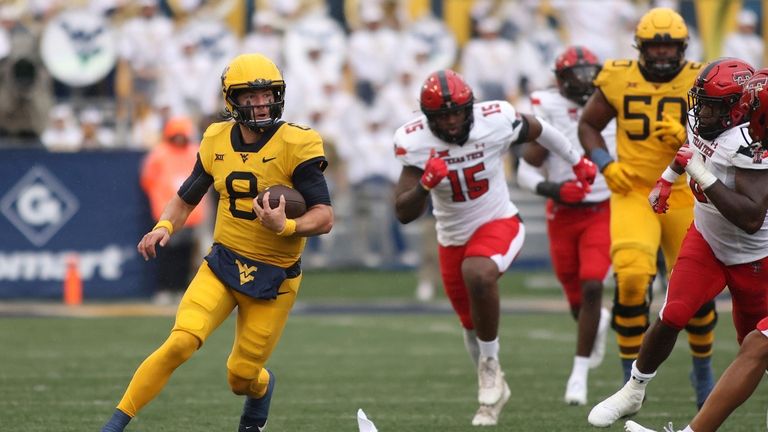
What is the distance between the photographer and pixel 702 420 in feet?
18.9

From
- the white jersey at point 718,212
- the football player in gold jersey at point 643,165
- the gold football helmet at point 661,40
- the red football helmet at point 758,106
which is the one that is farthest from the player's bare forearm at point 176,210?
the gold football helmet at point 661,40

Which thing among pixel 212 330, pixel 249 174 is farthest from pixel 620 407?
pixel 249 174

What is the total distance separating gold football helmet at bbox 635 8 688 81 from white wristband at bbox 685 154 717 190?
1.77m

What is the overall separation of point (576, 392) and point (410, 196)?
158 cm

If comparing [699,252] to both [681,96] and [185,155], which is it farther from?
[185,155]

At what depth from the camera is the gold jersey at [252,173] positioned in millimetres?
6492

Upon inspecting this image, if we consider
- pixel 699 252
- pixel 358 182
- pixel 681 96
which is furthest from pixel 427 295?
pixel 699 252

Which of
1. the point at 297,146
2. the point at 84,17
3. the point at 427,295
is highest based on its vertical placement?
the point at 297,146

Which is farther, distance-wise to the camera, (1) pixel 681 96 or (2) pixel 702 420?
(1) pixel 681 96

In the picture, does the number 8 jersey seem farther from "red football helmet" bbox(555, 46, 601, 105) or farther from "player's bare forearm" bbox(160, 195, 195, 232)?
"red football helmet" bbox(555, 46, 601, 105)

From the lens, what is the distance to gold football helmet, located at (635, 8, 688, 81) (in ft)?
25.7

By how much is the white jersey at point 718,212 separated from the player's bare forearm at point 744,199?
0.04 meters

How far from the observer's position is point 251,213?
6531 mm

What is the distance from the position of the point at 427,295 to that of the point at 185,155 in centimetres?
275
